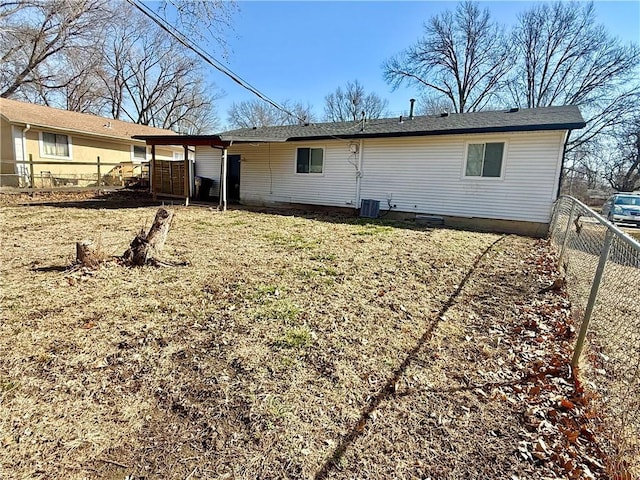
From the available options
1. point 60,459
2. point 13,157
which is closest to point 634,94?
point 60,459

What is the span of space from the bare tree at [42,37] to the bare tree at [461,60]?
75.4ft

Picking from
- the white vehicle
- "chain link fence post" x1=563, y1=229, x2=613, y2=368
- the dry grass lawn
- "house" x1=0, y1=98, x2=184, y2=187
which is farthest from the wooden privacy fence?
the white vehicle

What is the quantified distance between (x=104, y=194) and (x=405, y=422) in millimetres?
15949

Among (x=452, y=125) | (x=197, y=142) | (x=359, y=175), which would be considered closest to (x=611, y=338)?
(x=452, y=125)

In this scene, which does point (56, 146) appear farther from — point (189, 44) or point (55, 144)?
point (189, 44)

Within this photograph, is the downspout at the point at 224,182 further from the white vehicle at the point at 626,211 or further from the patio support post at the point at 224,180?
the white vehicle at the point at 626,211

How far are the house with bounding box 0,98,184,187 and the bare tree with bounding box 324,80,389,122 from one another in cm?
2556

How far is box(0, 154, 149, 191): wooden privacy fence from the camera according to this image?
13.4 metres

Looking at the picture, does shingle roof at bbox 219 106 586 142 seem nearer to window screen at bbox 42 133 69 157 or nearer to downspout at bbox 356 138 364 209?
downspout at bbox 356 138 364 209

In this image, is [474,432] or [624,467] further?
[474,432]

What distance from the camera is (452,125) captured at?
1034 centimetres

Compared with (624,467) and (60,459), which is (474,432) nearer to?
(624,467)

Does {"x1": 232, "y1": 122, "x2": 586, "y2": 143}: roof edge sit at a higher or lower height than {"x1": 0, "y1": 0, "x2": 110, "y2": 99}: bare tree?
Result: lower

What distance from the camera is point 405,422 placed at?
7.19 ft
